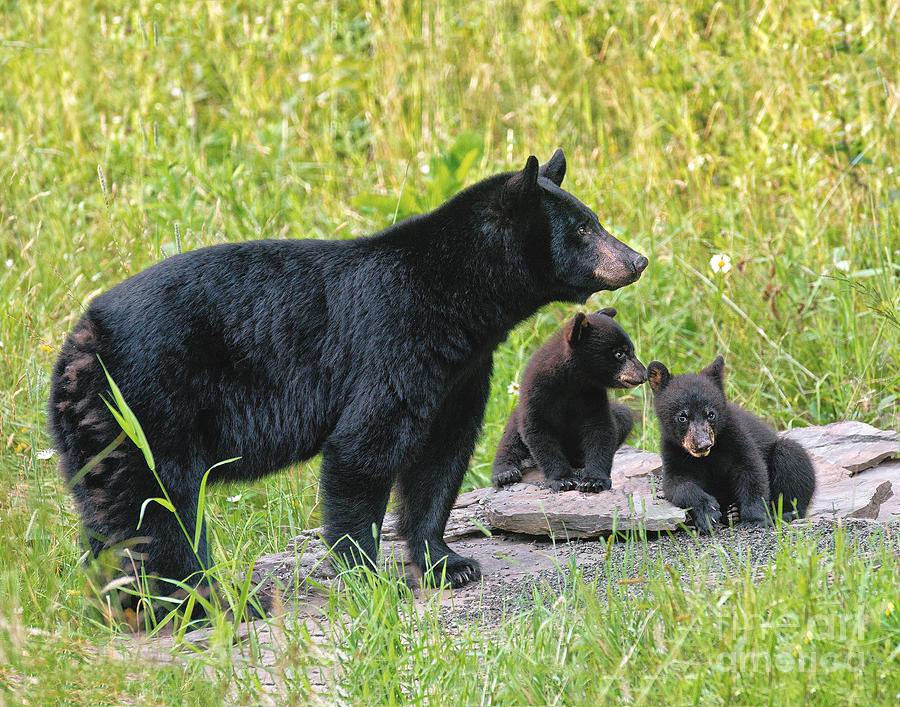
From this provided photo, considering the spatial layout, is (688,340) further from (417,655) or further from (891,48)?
(417,655)

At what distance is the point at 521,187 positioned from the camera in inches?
161

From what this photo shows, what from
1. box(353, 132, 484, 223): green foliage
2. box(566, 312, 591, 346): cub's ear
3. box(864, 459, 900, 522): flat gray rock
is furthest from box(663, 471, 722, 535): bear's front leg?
box(353, 132, 484, 223): green foliage

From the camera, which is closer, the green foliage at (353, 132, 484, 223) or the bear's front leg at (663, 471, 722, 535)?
the bear's front leg at (663, 471, 722, 535)

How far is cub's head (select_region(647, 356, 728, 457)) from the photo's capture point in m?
Answer: 4.40

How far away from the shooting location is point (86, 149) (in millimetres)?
8281

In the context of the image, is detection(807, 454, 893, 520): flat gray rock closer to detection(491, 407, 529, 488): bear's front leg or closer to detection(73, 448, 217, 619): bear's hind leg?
detection(491, 407, 529, 488): bear's front leg

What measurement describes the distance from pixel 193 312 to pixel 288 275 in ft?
1.39

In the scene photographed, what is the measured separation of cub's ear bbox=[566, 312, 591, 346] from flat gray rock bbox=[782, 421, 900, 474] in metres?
1.13

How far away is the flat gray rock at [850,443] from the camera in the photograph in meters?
4.98

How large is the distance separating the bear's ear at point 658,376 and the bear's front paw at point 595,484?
0.47 meters

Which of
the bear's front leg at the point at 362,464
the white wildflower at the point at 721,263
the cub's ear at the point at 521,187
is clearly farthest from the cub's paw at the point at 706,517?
the white wildflower at the point at 721,263

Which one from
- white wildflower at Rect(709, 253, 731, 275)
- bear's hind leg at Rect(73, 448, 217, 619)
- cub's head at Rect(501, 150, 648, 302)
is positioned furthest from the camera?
white wildflower at Rect(709, 253, 731, 275)

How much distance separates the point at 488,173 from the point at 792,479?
12.2 feet

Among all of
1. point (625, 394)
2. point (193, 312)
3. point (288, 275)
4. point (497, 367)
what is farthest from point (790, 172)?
point (193, 312)
